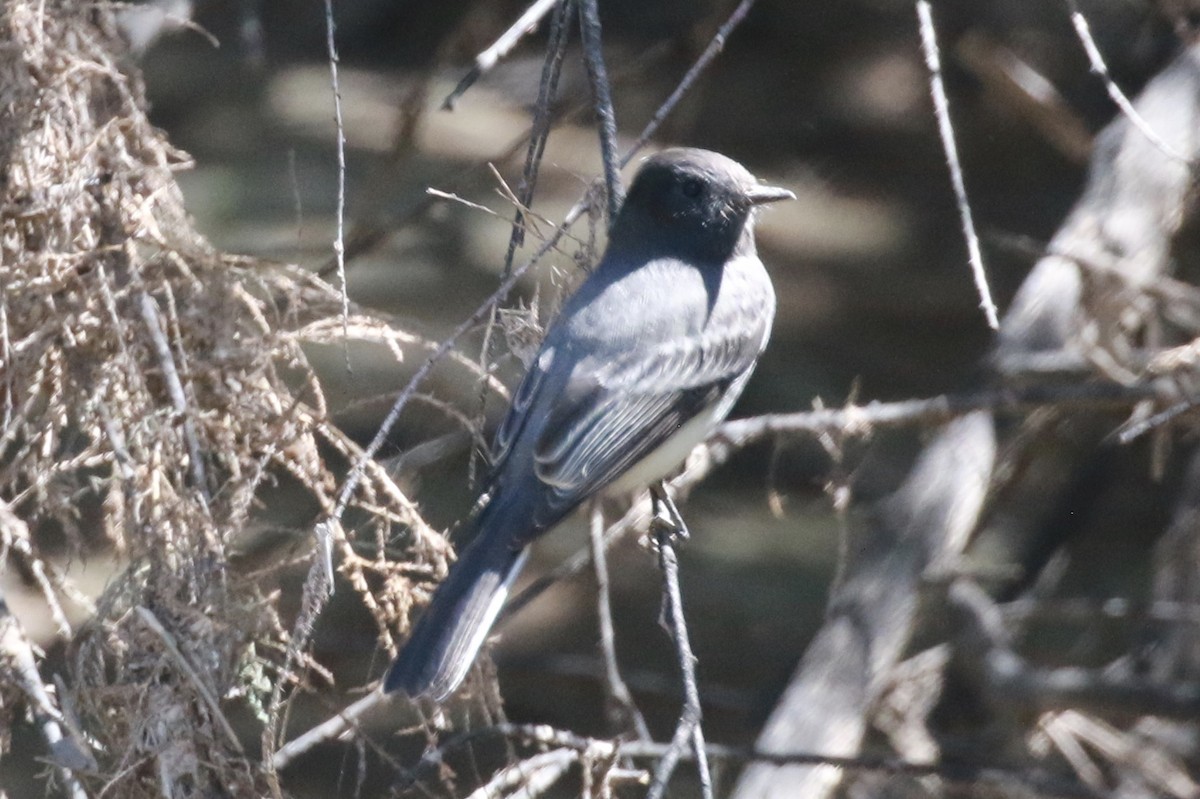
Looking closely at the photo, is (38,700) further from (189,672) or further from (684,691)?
(684,691)

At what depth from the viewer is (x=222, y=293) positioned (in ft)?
9.55

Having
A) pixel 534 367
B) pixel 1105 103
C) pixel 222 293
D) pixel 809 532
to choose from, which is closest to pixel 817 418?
pixel 534 367

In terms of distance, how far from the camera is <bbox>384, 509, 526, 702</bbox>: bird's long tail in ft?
8.83

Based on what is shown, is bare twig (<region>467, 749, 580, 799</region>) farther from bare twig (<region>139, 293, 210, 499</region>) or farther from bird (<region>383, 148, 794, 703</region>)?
bare twig (<region>139, 293, 210, 499</region>)

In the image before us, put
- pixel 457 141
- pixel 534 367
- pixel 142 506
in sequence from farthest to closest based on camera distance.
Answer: pixel 457 141 → pixel 534 367 → pixel 142 506

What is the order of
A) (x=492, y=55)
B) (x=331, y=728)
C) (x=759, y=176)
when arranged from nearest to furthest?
(x=492, y=55)
(x=331, y=728)
(x=759, y=176)

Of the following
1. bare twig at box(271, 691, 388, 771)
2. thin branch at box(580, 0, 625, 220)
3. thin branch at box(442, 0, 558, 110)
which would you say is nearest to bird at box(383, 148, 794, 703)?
bare twig at box(271, 691, 388, 771)

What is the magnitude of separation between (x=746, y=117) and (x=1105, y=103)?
137 centimetres

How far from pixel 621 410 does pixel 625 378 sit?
8 cm

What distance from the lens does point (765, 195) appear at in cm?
365

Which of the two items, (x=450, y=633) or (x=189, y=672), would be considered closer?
(x=189, y=672)

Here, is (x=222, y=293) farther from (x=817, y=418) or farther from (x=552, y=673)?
(x=552, y=673)

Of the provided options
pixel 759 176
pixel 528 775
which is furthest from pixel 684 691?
pixel 759 176

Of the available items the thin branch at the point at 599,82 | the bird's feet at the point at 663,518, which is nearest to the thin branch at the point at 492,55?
the thin branch at the point at 599,82
